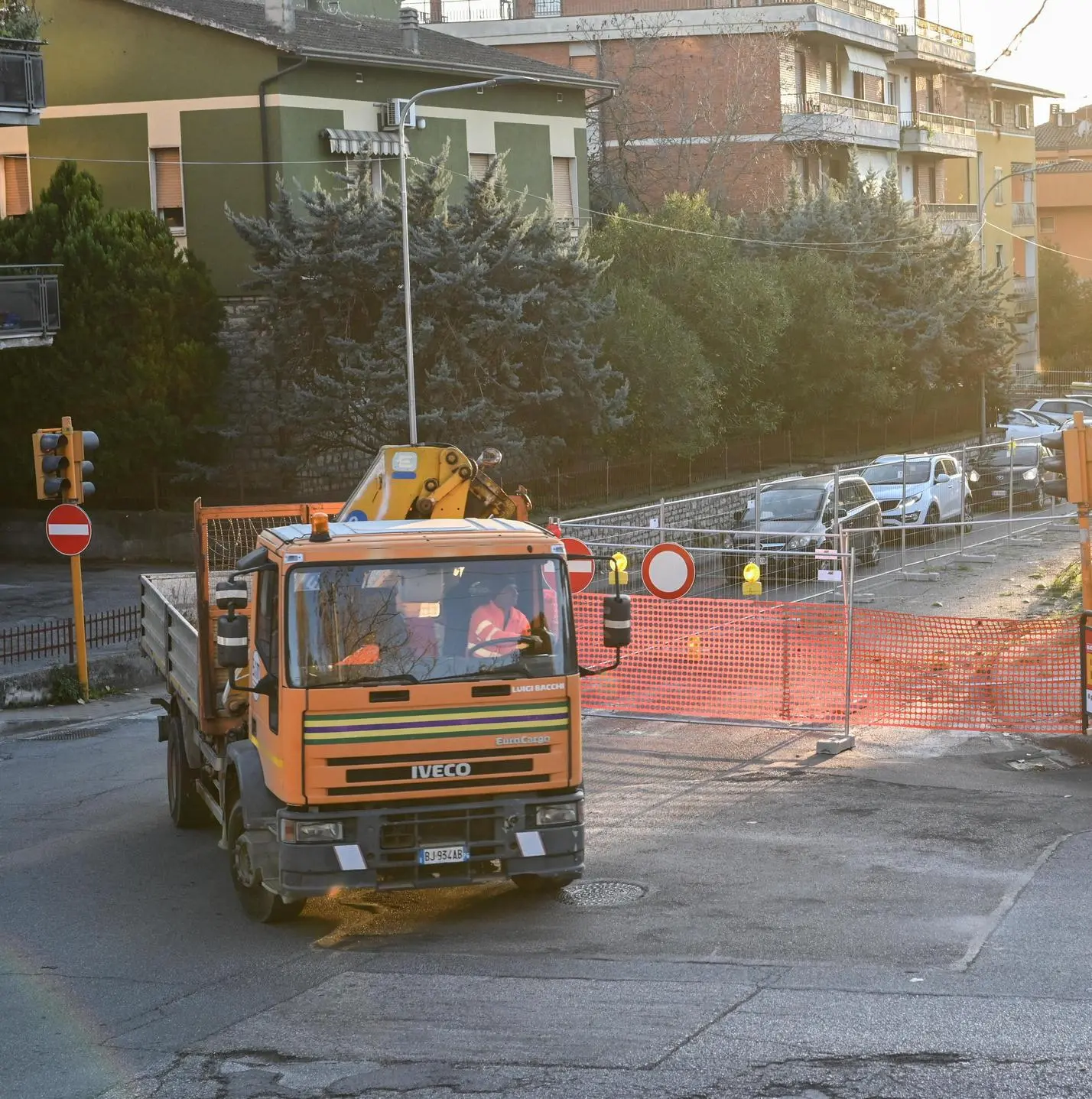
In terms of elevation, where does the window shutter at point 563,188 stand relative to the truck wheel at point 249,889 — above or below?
above

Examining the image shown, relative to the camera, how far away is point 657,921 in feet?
32.8

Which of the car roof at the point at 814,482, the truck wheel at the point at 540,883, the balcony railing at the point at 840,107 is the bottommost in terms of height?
the truck wheel at the point at 540,883

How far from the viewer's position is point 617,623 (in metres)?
11.0

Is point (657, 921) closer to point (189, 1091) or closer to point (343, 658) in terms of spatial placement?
point (343, 658)

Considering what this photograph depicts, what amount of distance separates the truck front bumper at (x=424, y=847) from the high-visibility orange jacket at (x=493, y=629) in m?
0.88

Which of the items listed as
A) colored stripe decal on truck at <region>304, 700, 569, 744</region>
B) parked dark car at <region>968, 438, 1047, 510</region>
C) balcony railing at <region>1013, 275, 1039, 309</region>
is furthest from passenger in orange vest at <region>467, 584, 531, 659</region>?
balcony railing at <region>1013, 275, 1039, 309</region>

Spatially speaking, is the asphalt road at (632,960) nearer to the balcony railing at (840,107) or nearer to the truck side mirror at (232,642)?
the truck side mirror at (232,642)

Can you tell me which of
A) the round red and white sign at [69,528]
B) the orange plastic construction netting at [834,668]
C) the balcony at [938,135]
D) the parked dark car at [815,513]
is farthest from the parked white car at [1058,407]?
the round red and white sign at [69,528]

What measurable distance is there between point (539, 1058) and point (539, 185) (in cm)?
3819

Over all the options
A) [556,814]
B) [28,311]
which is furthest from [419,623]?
[28,311]

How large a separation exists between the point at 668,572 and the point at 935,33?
2256 inches

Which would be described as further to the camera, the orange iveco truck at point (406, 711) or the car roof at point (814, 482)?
the car roof at point (814, 482)

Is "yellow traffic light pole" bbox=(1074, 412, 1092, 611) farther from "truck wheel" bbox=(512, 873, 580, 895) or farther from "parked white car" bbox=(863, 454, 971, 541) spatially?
"parked white car" bbox=(863, 454, 971, 541)

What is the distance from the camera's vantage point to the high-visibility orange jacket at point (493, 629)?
387 inches
